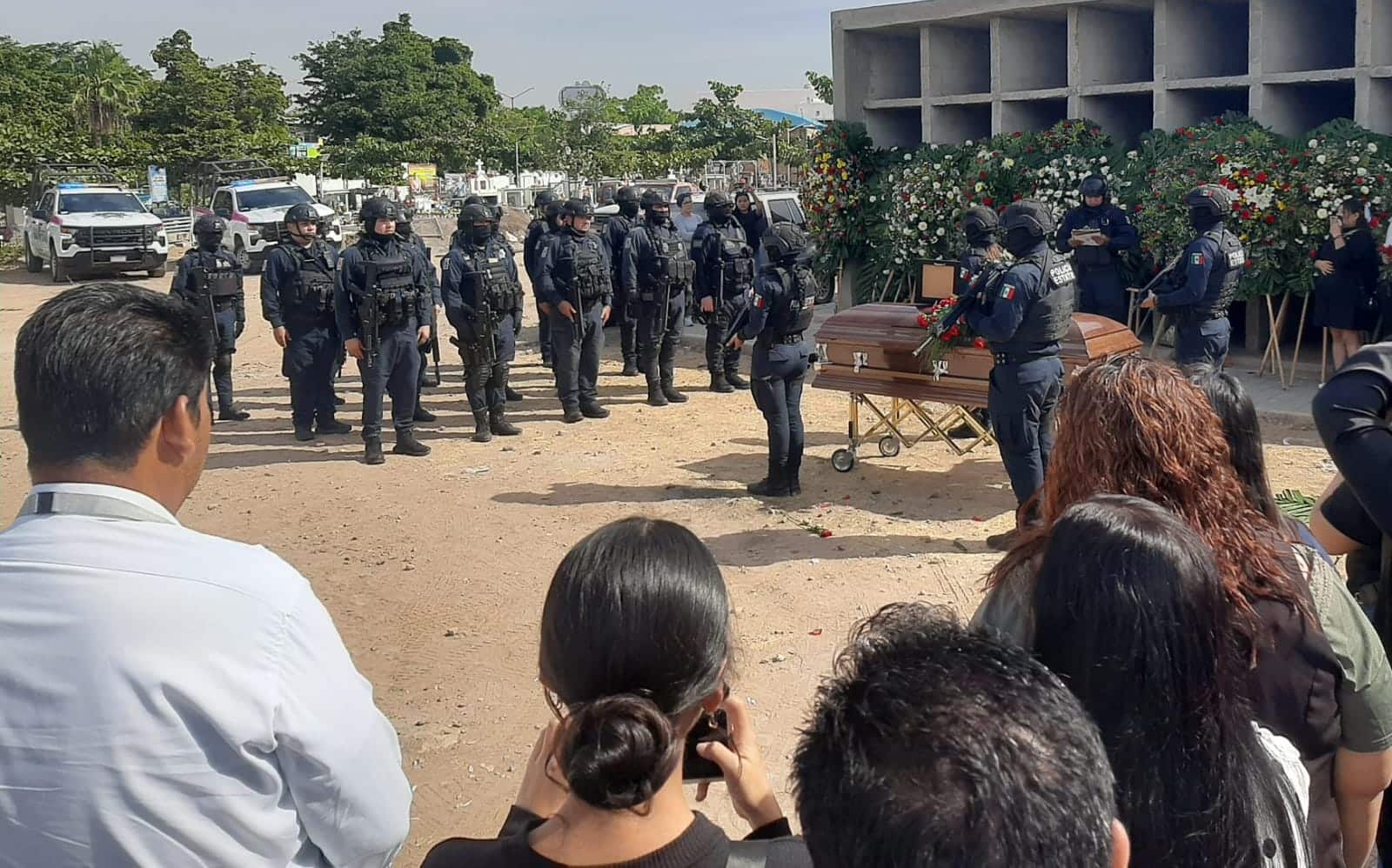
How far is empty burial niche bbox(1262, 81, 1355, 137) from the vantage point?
10812mm

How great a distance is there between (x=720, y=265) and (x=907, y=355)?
11.8 ft

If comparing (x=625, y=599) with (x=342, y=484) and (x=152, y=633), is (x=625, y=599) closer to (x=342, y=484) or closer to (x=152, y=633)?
(x=152, y=633)

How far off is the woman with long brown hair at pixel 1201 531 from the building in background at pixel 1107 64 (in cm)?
911

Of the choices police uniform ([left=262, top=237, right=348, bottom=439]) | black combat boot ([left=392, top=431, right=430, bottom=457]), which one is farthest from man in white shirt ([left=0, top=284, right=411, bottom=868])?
police uniform ([left=262, top=237, right=348, bottom=439])

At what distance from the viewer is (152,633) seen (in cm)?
172

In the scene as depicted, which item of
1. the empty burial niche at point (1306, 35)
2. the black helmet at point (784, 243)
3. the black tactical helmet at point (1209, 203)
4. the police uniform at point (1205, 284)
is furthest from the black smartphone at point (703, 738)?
the empty burial niche at point (1306, 35)

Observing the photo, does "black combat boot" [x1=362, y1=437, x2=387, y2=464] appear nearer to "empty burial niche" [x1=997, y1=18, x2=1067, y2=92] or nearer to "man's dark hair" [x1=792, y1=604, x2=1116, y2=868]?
"empty burial niche" [x1=997, y1=18, x2=1067, y2=92]

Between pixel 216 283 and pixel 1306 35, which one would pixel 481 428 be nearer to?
pixel 216 283

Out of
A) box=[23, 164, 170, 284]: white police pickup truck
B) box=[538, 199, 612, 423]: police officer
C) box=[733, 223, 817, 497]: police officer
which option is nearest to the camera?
box=[733, 223, 817, 497]: police officer

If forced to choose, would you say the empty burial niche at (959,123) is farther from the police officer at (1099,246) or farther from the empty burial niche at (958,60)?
the police officer at (1099,246)

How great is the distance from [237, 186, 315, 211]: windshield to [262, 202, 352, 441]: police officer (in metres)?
15.8

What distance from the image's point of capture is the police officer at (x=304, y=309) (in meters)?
10.2

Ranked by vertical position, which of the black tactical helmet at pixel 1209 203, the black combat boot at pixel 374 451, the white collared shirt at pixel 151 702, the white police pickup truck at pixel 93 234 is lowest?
the black combat boot at pixel 374 451

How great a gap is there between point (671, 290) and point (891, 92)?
14.1 ft
